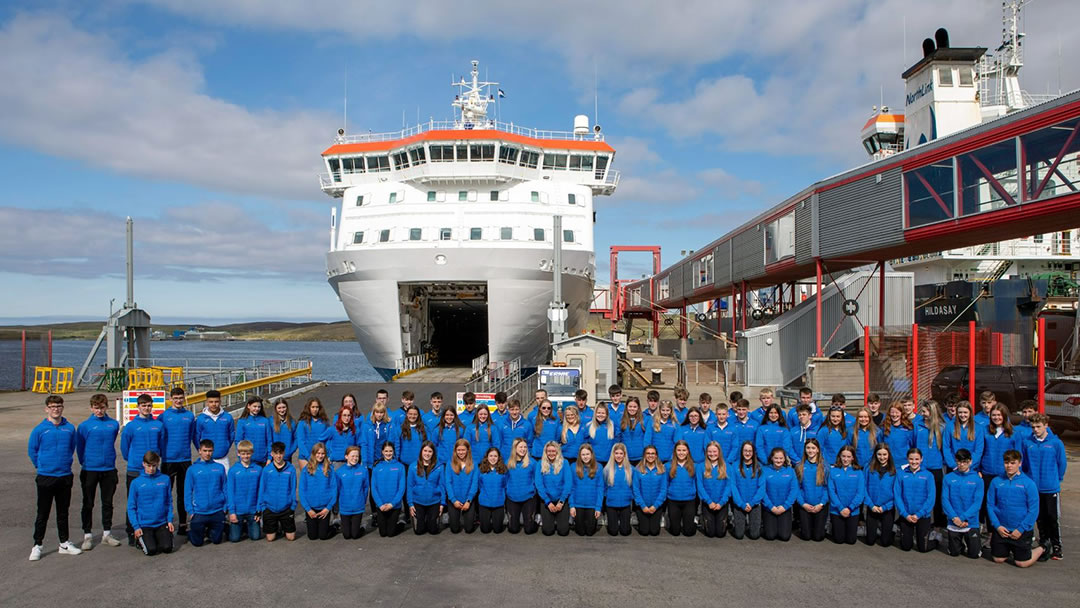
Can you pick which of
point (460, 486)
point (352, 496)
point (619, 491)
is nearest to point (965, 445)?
point (619, 491)

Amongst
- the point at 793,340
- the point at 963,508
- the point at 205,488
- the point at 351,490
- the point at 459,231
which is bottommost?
the point at 963,508

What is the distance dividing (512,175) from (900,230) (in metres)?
13.1

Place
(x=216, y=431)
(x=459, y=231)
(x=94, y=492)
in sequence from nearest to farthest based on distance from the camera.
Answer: (x=94, y=492)
(x=216, y=431)
(x=459, y=231)

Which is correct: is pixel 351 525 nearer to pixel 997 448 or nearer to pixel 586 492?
pixel 586 492

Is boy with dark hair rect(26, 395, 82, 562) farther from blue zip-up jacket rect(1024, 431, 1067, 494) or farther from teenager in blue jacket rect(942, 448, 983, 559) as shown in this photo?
blue zip-up jacket rect(1024, 431, 1067, 494)

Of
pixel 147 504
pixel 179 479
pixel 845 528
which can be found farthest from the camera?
pixel 179 479

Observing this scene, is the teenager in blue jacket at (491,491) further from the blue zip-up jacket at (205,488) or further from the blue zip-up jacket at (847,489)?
the blue zip-up jacket at (847,489)

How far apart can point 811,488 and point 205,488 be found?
5371mm

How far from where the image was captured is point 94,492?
22.0ft

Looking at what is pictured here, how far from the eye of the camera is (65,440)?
6.40 meters

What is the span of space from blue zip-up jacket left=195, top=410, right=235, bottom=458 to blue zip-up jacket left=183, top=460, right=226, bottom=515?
25.3 inches

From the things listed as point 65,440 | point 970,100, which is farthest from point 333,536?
point 970,100

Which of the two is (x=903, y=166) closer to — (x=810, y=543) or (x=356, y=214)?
(x=810, y=543)

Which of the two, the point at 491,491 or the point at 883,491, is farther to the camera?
the point at 491,491
